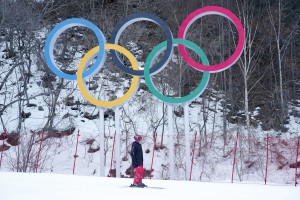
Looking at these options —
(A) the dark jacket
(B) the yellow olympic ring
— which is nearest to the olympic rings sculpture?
(B) the yellow olympic ring

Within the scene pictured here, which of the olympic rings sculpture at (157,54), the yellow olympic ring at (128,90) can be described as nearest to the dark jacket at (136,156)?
the olympic rings sculpture at (157,54)

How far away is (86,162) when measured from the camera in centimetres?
2511

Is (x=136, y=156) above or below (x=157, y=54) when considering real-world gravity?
below

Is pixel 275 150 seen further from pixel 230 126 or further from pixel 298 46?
pixel 298 46

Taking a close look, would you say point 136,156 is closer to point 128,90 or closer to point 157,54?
point 128,90

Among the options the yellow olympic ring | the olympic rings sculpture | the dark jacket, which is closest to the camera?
the dark jacket

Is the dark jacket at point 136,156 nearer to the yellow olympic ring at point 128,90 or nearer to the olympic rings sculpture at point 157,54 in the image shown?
the olympic rings sculpture at point 157,54

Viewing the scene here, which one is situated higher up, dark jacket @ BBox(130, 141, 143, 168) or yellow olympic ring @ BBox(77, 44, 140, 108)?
yellow olympic ring @ BBox(77, 44, 140, 108)

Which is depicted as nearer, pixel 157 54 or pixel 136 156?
pixel 136 156

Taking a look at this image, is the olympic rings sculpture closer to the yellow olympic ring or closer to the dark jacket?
the yellow olympic ring

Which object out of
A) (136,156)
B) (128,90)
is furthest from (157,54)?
(136,156)

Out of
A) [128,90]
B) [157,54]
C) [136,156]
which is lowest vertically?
[136,156]

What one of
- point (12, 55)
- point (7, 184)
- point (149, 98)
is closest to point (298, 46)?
point (149, 98)

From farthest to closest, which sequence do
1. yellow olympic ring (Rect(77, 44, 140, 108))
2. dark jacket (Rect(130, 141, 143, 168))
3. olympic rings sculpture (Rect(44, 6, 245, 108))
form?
1. yellow olympic ring (Rect(77, 44, 140, 108))
2. olympic rings sculpture (Rect(44, 6, 245, 108))
3. dark jacket (Rect(130, 141, 143, 168))
